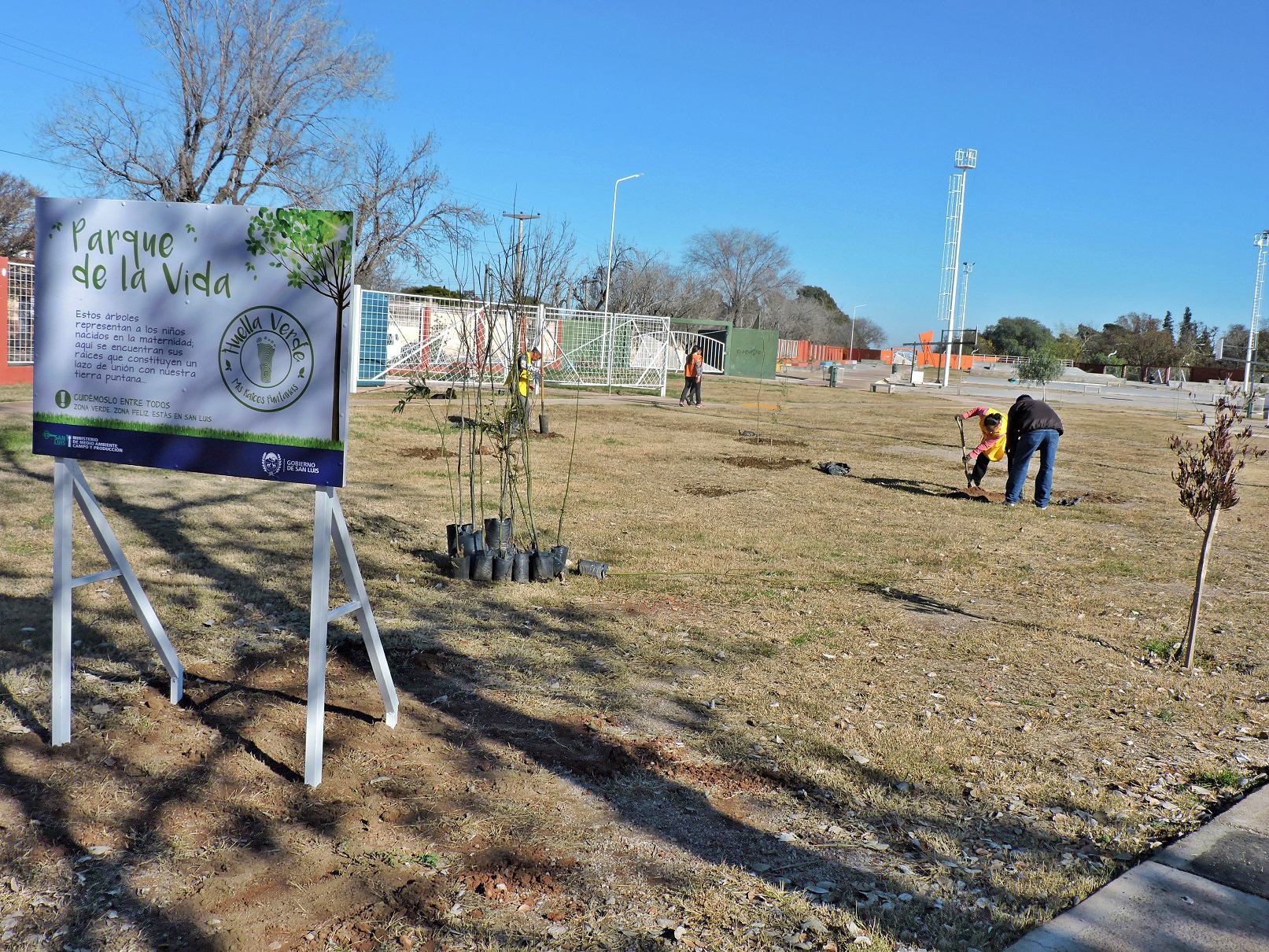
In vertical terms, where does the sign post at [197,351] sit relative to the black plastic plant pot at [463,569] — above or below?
above

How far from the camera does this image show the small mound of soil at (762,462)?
15375mm

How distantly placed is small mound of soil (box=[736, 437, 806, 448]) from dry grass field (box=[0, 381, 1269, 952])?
9.13m

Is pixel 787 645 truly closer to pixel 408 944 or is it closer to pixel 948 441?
pixel 408 944

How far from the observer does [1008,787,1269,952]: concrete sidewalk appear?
123 inches

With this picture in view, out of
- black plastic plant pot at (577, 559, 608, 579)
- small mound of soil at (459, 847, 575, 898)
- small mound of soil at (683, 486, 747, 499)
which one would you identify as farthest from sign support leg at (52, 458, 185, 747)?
small mound of soil at (683, 486, 747, 499)

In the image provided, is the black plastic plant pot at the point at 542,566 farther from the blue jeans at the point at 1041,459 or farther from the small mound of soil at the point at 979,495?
the small mound of soil at the point at 979,495

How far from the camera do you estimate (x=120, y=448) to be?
3922 mm

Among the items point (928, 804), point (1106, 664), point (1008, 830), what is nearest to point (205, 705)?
point (928, 804)

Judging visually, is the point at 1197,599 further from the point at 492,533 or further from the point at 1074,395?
the point at 1074,395

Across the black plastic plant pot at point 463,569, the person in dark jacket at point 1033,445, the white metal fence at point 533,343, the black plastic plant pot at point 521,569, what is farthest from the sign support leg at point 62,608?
the white metal fence at point 533,343

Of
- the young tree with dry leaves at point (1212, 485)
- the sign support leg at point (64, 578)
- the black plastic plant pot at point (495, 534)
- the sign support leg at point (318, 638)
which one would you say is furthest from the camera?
the black plastic plant pot at point (495, 534)

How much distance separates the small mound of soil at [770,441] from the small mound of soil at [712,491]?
580 centimetres

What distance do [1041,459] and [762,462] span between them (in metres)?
4.45

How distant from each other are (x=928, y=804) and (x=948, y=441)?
1833 cm
